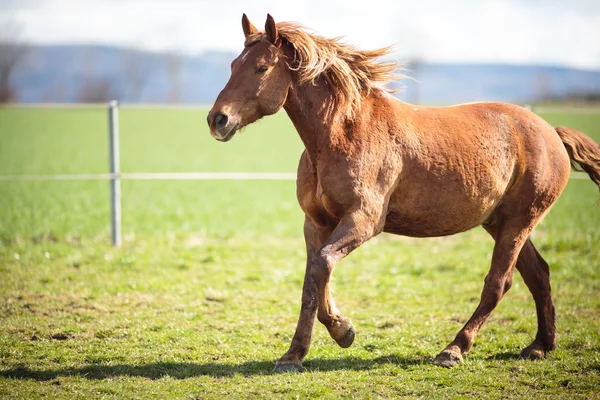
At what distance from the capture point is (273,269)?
8547mm

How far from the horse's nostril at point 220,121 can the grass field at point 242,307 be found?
180 cm

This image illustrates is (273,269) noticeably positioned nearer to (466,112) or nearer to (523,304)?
(523,304)

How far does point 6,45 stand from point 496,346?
116 m

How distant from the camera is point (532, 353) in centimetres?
528

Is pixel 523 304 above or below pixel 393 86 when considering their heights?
below

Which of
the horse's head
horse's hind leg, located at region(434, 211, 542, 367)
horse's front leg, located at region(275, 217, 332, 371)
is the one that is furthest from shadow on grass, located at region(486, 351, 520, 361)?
the horse's head

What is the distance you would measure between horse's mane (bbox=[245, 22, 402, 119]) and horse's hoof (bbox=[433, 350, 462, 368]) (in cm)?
199

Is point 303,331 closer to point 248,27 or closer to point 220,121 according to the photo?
point 220,121

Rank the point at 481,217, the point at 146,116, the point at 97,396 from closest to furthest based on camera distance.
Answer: the point at 97,396, the point at 481,217, the point at 146,116

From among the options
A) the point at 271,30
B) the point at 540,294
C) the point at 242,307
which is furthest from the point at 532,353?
the point at 271,30

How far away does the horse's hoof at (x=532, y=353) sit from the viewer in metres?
5.25

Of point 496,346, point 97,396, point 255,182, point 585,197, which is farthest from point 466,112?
point 255,182

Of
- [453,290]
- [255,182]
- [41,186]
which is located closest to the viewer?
[453,290]

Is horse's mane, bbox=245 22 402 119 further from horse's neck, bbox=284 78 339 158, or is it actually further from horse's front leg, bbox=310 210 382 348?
horse's front leg, bbox=310 210 382 348
